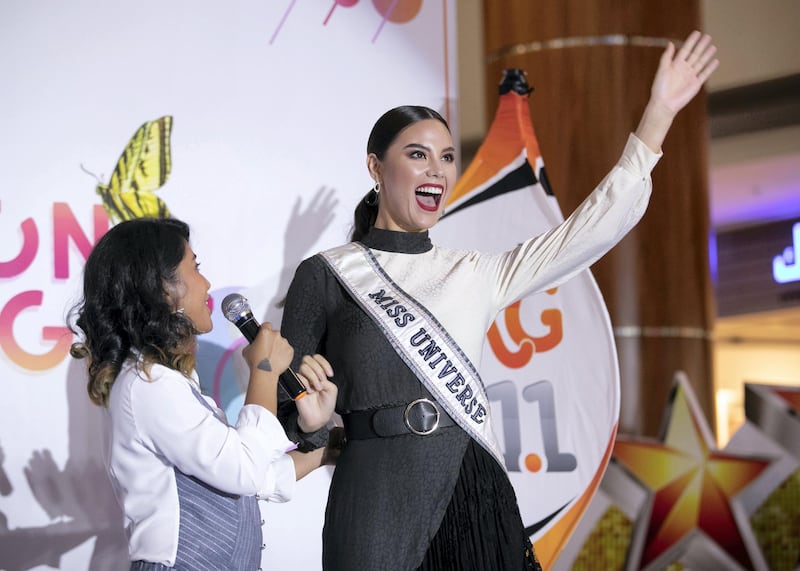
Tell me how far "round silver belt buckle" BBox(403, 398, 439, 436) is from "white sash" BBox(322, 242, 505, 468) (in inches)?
0.7

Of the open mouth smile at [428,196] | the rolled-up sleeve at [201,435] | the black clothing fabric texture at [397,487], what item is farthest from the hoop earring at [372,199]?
the rolled-up sleeve at [201,435]

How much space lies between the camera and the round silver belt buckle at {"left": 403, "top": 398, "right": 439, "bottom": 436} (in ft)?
5.33

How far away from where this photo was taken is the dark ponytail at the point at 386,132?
180cm

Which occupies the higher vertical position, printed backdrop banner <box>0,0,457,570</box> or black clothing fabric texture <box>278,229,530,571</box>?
printed backdrop banner <box>0,0,457,570</box>

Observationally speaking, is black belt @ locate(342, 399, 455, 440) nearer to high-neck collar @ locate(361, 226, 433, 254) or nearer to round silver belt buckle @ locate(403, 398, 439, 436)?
round silver belt buckle @ locate(403, 398, 439, 436)

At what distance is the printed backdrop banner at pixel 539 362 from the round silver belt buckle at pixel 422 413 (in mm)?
1013

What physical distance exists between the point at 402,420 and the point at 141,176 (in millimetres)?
1105

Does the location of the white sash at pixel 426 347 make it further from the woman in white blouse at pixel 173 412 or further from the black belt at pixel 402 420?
the woman in white blouse at pixel 173 412

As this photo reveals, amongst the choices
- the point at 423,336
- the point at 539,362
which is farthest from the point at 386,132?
the point at 539,362

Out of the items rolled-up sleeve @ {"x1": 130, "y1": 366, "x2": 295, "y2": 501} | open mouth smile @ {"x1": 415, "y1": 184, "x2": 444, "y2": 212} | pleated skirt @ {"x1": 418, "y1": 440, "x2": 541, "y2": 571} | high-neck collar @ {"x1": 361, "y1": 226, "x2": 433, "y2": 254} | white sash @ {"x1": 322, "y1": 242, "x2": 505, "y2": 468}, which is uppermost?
open mouth smile @ {"x1": 415, "y1": 184, "x2": 444, "y2": 212}

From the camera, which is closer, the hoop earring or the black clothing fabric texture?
the black clothing fabric texture

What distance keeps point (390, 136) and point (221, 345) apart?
93 cm

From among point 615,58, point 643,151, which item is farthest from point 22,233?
point 615,58

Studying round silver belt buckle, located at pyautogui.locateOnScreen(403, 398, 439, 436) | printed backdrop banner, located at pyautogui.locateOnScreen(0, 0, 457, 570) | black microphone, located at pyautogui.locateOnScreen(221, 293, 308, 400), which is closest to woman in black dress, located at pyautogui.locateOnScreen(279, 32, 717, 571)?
round silver belt buckle, located at pyautogui.locateOnScreen(403, 398, 439, 436)
